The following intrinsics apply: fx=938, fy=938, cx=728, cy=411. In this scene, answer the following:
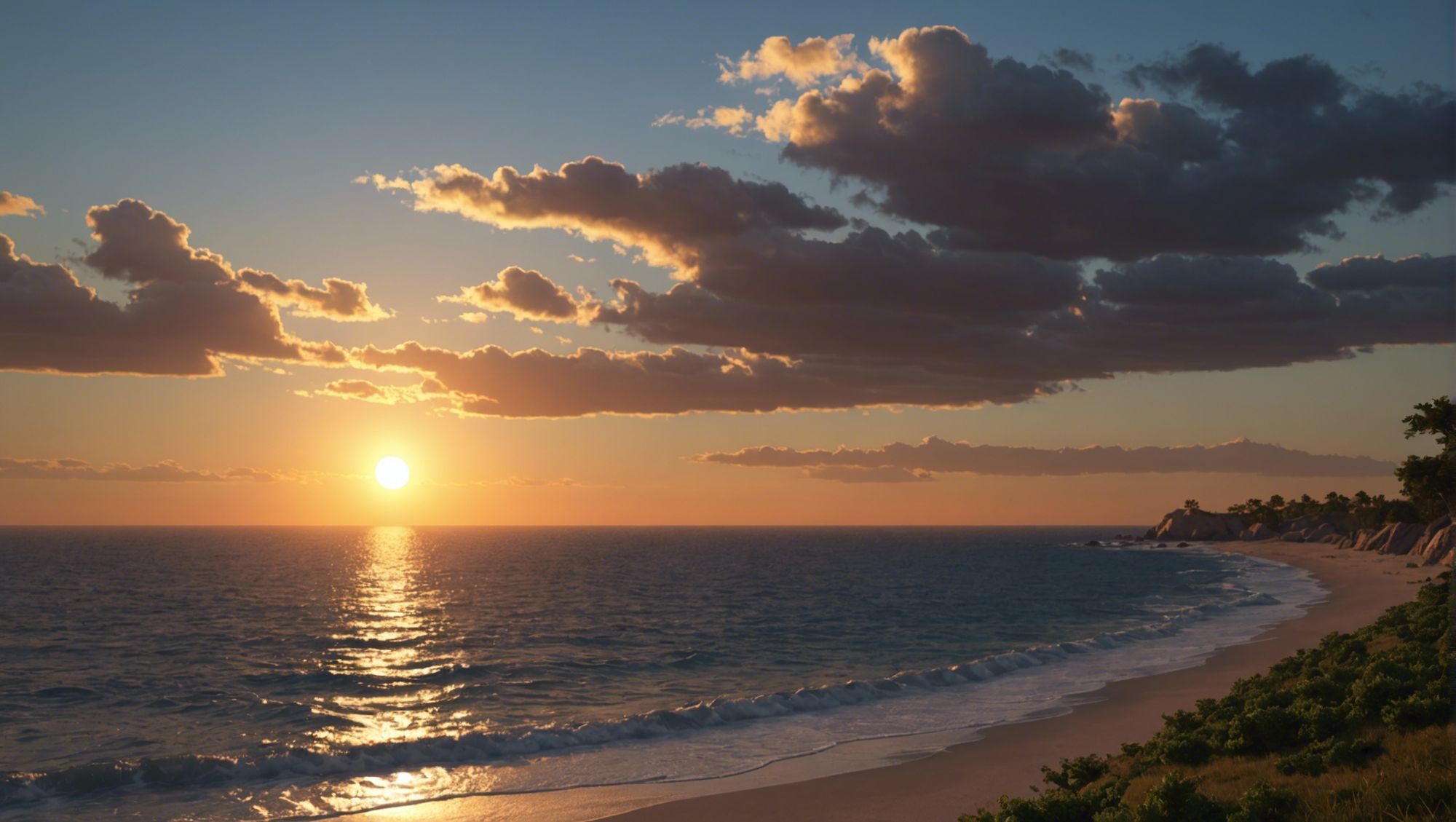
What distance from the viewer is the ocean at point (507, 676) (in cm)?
2503

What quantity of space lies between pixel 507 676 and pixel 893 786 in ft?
77.2

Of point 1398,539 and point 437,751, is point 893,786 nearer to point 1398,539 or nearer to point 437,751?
point 437,751

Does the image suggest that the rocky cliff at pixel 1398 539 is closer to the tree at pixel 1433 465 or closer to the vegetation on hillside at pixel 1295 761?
the tree at pixel 1433 465

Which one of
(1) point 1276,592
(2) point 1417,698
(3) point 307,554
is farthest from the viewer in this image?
(3) point 307,554

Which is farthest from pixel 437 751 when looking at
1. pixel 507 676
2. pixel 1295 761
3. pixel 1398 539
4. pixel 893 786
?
pixel 1398 539

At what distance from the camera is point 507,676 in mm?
41688

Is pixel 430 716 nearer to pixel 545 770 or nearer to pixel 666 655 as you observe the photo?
pixel 545 770

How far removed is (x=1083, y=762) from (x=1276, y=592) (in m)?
70.0

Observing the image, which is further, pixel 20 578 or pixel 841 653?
pixel 20 578

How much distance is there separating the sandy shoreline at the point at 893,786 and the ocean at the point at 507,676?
3.88 feet

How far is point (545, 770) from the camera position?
998 inches

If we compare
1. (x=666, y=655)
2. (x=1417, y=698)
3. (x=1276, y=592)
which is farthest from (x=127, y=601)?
(x=1276, y=592)

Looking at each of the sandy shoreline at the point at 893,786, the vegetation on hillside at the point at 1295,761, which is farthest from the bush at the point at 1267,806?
the sandy shoreline at the point at 893,786

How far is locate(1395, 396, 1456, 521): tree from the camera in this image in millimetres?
63844
